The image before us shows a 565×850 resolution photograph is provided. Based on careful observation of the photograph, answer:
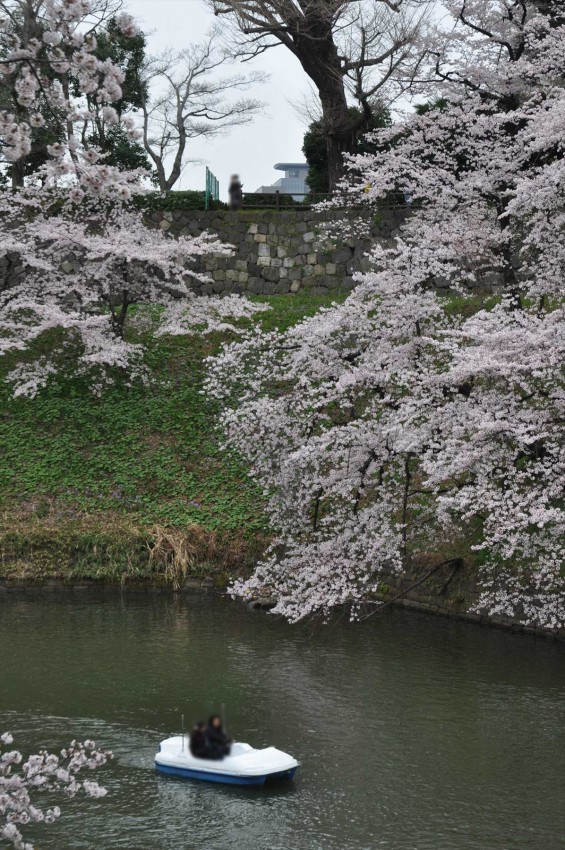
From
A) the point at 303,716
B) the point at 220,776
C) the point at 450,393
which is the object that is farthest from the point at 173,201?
the point at 220,776

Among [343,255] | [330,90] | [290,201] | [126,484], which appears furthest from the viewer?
[290,201]

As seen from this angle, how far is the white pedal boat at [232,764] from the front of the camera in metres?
8.73

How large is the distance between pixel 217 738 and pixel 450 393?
5548mm

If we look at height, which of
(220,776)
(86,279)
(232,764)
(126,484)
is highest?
(86,279)

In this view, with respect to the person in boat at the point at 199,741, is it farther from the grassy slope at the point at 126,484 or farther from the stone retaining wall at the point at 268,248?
the stone retaining wall at the point at 268,248

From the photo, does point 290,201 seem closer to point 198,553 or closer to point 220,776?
Answer: point 198,553

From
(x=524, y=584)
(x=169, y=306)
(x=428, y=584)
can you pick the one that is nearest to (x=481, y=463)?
(x=524, y=584)

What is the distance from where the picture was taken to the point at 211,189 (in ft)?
79.0

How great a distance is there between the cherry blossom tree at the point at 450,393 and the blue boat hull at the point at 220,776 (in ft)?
10.7

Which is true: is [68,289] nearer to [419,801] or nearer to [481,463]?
[481,463]

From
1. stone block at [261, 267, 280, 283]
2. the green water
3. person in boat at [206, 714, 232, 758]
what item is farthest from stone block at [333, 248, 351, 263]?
person in boat at [206, 714, 232, 758]

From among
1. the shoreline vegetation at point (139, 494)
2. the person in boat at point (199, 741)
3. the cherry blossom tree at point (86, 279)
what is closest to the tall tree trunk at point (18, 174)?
the cherry blossom tree at point (86, 279)

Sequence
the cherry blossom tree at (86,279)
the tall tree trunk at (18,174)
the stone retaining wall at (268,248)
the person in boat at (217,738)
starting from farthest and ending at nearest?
the tall tree trunk at (18,174) < the stone retaining wall at (268,248) < the cherry blossom tree at (86,279) < the person in boat at (217,738)

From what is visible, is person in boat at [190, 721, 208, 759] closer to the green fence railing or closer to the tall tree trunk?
the green fence railing
